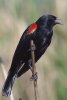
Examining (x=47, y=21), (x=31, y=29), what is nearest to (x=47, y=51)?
(x=47, y=21)

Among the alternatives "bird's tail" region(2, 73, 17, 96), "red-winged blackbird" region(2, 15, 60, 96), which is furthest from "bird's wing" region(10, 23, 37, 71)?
"bird's tail" region(2, 73, 17, 96)

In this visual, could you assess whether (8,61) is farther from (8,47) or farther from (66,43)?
(66,43)

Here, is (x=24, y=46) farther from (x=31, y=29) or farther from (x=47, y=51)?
(x=47, y=51)

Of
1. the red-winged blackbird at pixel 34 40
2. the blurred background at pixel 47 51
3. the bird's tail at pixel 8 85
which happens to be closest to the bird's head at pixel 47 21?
the red-winged blackbird at pixel 34 40

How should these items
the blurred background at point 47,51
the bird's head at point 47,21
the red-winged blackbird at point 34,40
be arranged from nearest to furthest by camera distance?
the red-winged blackbird at point 34,40 < the bird's head at point 47,21 < the blurred background at point 47,51

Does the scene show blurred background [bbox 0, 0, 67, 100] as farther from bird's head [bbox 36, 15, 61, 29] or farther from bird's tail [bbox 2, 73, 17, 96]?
bird's tail [bbox 2, 73, 17, 96]

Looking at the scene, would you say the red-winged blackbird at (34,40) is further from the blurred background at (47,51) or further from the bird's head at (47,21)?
the blurred background at (47,51)
